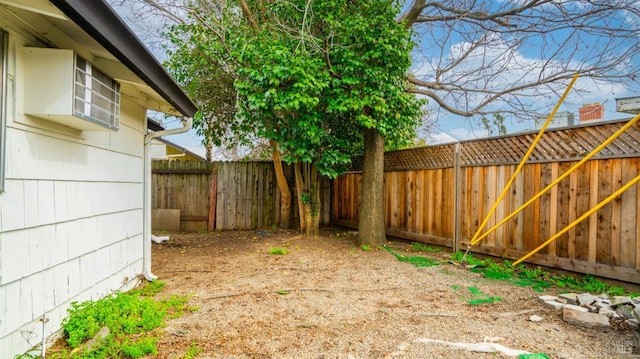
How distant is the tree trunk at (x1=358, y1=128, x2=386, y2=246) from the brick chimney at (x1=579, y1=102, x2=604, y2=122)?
2760 mm

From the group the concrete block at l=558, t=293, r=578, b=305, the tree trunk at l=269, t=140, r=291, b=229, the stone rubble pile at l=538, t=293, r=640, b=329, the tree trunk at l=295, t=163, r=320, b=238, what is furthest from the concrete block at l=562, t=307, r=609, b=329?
the tree trunk at l=269, t=140, r=291, b=229

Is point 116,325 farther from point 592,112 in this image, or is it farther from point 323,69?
point 592,112

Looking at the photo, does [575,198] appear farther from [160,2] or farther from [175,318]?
[160,2]

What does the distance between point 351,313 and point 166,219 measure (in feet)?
20.2

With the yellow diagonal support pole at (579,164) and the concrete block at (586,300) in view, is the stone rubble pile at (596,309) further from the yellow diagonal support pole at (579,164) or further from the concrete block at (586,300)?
the yellow diagonal support pole at (579,164)

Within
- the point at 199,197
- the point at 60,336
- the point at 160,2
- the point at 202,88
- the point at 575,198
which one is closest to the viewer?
the point at 60,336

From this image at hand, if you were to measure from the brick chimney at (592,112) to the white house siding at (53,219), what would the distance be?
17.5ft

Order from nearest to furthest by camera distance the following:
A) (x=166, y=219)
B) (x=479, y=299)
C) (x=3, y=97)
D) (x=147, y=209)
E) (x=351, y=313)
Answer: (x=3, y=97) < (x=351, y=313) < (x=479, y=299) < (x=147, y=209) < (x=166, y=219)

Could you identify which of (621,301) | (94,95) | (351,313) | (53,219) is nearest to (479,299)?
(621,301)

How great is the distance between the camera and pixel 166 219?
8031 mm

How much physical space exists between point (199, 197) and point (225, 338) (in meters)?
5.98

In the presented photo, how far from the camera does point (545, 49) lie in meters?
5.86

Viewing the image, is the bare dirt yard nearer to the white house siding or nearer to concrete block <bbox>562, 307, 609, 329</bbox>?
concrete block <bbox>562, 307, 609, 329</bbox>

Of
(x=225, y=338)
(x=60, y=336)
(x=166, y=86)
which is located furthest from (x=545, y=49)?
(x=60, y=336)
